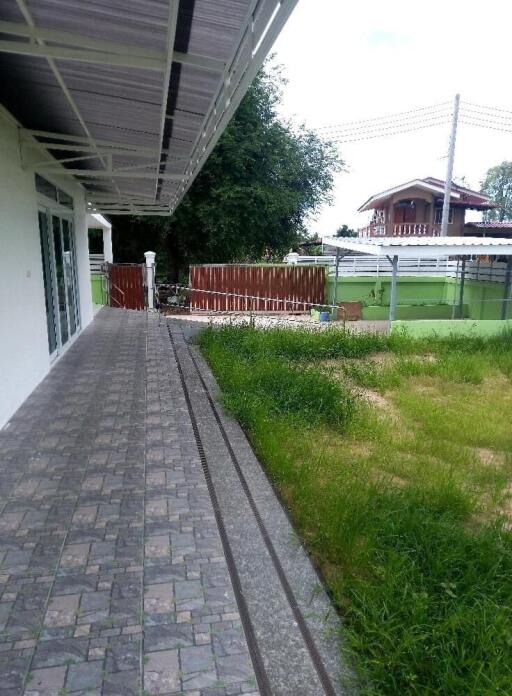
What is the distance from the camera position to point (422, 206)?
29.3 m

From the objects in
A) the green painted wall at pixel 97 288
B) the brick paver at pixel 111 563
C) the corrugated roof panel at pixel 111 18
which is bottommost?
the brick paver at pixel 111 563

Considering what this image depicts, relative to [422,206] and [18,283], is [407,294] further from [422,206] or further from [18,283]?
[18,283]

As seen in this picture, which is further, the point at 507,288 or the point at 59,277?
the point at 507,288

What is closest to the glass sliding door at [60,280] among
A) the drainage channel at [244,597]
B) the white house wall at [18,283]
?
the white house wall at [18,283]

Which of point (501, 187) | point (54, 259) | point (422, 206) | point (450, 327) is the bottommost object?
point (450, 327)

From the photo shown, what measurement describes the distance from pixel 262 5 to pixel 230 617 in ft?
9.52

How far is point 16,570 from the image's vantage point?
2586mm

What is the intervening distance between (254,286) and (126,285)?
14.2ft

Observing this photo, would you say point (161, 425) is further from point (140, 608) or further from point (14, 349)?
point (140, 608)

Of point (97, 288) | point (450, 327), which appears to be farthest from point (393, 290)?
point (97, 288)

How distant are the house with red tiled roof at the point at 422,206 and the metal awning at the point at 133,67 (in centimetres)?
2437

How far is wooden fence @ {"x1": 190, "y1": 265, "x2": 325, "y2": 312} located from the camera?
16734 millimetres

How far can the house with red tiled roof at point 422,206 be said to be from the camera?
1109 inches

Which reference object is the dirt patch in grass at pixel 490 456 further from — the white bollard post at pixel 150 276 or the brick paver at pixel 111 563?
the white bollard post at pixel 150 276
